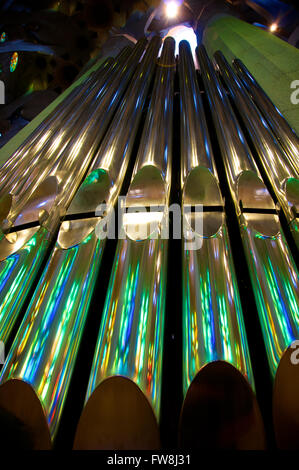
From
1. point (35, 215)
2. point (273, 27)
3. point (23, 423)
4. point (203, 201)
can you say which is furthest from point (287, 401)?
point (273, 27)

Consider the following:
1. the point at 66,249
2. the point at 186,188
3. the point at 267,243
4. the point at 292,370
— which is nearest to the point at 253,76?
the point at 186,188

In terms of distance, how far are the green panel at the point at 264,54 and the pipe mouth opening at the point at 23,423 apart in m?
2.25

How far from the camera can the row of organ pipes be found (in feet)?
2.18

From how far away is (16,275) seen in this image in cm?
103

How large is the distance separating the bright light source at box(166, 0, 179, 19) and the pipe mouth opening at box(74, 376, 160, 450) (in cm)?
692

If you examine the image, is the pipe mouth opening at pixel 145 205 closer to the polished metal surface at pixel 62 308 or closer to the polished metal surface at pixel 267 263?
the polished metal surface at pixel 62 308

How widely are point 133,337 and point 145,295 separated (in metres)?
0.16

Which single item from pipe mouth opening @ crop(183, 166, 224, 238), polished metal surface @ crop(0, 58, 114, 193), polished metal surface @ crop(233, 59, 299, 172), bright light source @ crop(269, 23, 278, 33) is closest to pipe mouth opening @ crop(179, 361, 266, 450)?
pipe mouth opening @ crop(183, 166, 224, 238)

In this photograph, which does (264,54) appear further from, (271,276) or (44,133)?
(271,276)

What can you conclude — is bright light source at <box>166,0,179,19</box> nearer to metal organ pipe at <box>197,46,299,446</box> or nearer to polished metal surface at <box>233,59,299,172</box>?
polished metal surface at <box>233,59,299,172</box>

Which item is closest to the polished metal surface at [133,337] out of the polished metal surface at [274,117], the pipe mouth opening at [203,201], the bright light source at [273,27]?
the pipe mouth opening at [203,201]

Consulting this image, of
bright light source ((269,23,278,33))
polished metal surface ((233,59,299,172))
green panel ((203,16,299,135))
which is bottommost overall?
polished metal surface ((233,59,299,172))

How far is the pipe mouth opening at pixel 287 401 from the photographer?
644 millimetres

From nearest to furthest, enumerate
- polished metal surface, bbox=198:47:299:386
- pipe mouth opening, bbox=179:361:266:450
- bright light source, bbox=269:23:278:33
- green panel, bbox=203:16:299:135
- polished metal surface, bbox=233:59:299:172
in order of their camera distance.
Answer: pipe mouth opening, bbox=179:361:266:450
polished metal surface, bbox=198:47:299:386
polished metal surface, bbox=233:59:299:172
green panel, bbox=203:16:299:135
bright light source, bbox=269:23:278:33
